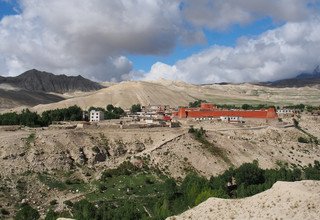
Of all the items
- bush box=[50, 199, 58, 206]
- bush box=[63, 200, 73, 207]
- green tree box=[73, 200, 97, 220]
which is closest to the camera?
green tree box=[73, 200, 97, 220]

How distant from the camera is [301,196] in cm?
3284

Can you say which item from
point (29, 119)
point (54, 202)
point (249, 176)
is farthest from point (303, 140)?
point (54, 202)

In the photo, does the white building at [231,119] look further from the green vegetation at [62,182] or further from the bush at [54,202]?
the bush at [54,202]

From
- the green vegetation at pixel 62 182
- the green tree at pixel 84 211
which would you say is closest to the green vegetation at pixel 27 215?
the green tree at pixel 84 211

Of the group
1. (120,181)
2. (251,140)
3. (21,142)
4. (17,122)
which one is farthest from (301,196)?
(17,122)

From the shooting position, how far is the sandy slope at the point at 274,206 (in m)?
31.3

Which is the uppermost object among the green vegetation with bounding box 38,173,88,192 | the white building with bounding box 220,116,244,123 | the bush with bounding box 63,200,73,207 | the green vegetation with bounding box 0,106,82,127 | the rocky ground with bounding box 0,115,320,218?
the green vegetation with bounding box 0,106,82,127

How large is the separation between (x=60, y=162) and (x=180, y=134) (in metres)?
24.2

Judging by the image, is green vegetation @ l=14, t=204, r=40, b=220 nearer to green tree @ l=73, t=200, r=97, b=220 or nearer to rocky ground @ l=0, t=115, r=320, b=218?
green tree @ l=73, t=200, r=97, b=220

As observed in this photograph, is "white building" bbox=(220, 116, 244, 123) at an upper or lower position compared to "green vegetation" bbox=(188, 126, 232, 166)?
upper

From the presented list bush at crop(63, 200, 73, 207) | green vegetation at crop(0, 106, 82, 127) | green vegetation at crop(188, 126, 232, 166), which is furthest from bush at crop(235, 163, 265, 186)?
green vegetation at crop(0, 106, 82, 127)

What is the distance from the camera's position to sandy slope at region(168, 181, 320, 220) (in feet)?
103

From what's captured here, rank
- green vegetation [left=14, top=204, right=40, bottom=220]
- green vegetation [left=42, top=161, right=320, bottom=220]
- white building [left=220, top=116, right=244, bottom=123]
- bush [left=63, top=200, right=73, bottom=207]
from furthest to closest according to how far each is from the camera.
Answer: white building [left=220, top=116, right=244, bottom=123] < bush [left=63, top=200, right=73, bottom=207] < green vegetation [left=42, top=161, right=320, bottom=220] < green vegetation [left=14, top=204, right=40, bottom=220]

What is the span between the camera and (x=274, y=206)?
32.7m
